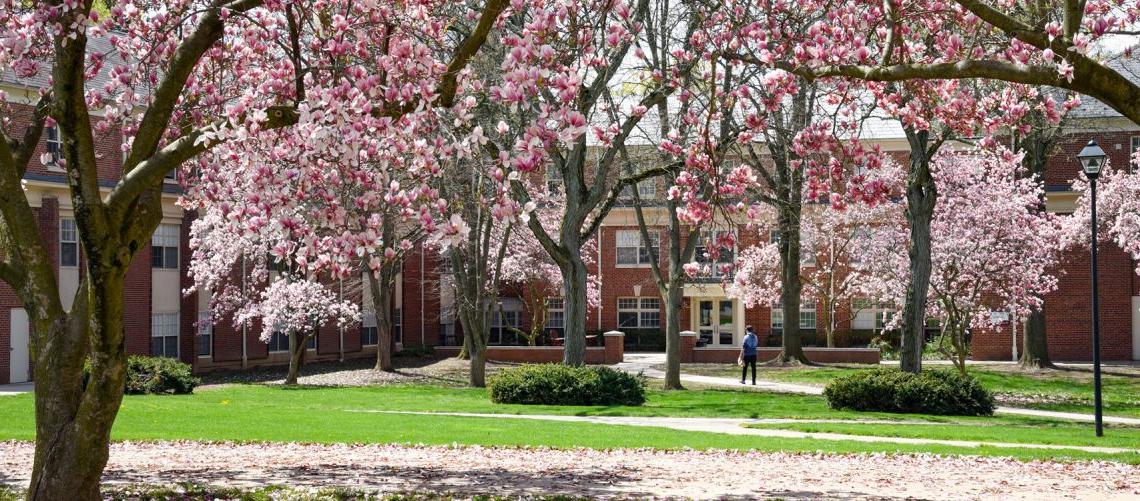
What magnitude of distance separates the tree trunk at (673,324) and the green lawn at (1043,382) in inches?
153

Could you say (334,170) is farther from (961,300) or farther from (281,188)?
(961,300)

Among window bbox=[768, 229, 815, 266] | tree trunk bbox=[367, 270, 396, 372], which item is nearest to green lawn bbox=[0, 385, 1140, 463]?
tree trunk bbox=[367, 270, 396, 372]

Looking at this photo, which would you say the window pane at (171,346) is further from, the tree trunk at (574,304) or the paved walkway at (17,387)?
the tree trunk at (574,304)

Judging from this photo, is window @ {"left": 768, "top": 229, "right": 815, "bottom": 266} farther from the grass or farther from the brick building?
the grass

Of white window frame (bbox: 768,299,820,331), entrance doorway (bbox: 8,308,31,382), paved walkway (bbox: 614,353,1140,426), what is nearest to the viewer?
paved walkway (bbox: 614,353,1140,426)

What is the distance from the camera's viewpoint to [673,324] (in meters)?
26.6

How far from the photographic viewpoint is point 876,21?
9.99 metres

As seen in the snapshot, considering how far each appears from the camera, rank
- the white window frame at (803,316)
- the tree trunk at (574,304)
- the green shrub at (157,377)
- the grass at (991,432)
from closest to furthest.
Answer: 1. the grass at (991,432)
2. the tree trunk at (574,304)
3. the green shrub at (157,377)
4. the white window frame at (803,316)

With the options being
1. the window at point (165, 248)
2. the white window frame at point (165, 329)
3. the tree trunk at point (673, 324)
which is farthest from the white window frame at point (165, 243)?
the tree trunk at point (673, 324)

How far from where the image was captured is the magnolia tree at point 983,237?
29344mm

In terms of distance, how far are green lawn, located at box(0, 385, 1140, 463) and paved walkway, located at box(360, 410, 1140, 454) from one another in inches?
22.5

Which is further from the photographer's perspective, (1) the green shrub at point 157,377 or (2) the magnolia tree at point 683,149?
(1) the green shrub at point 157,377

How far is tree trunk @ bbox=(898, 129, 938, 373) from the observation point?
75.6 ft

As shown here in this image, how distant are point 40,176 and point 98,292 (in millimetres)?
23662
